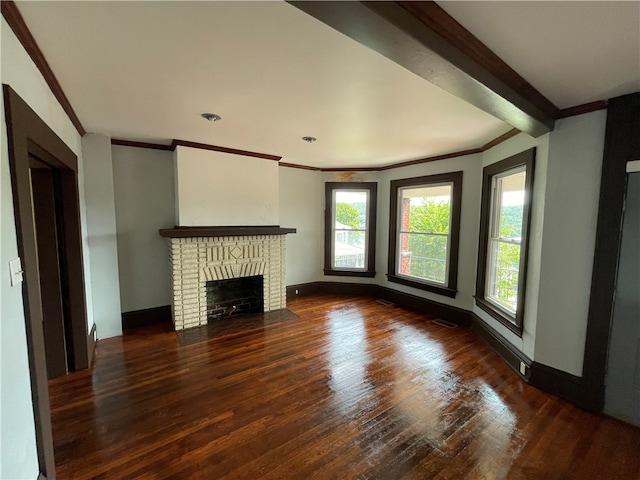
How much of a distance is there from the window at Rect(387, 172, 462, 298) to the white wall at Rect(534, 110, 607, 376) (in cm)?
159

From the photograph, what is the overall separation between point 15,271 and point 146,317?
2.88m

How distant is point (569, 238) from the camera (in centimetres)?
223

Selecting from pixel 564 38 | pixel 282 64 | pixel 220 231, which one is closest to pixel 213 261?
pixel 220 231

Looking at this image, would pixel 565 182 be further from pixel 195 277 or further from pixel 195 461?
pixel 195 277

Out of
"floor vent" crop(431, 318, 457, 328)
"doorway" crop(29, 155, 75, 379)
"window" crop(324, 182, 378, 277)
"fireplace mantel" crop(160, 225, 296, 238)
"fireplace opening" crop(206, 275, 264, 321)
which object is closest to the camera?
"doorway" crop(29, 155, 75, 379)

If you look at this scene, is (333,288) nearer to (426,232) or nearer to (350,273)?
(350,273)

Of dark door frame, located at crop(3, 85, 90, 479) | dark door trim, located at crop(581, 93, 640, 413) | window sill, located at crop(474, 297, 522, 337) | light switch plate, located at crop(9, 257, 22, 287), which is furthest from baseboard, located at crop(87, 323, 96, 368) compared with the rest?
dark door trim, located at crop(581, 93, 640, 413)

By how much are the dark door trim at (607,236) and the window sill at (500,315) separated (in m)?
0.58

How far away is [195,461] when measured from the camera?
1.67 m

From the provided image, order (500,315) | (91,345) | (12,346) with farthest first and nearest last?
(500,315) → (91,345) → (12,346)

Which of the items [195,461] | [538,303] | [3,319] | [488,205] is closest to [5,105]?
[3,319]

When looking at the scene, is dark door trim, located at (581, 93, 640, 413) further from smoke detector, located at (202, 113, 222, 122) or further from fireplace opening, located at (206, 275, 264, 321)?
fireplace opening, located at (206, 275, 264, 321)

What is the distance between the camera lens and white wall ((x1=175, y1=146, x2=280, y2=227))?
354 centimetres

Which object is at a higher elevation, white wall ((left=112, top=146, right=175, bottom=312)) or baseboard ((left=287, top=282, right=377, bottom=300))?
white wall ((left=112, top=146, right=175, bottom=312))
